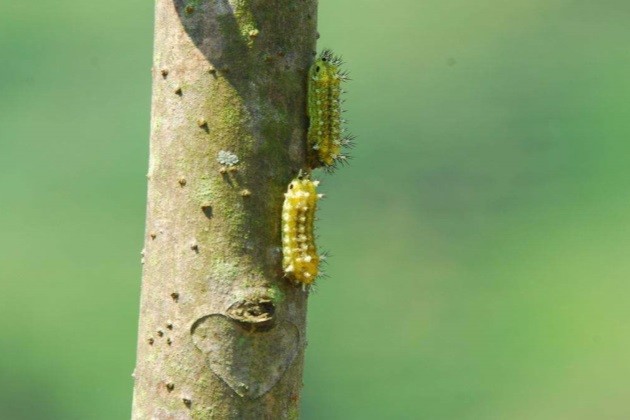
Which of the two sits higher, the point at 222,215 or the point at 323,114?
the point at 323,114

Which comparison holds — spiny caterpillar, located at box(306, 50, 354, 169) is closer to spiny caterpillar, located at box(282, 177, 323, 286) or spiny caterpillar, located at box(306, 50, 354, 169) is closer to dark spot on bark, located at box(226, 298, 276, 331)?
spiny caterpillar, located at box(282, 177, 323, 286)

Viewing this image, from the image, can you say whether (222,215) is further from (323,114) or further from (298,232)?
(323,114)

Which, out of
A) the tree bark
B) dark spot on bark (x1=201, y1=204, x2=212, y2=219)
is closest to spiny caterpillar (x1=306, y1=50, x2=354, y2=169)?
the tree bark

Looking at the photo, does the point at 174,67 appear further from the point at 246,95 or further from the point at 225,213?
the point at 225,213

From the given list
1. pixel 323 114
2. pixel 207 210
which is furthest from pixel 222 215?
pixel 323 114

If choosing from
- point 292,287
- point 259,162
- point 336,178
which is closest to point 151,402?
point 292,287

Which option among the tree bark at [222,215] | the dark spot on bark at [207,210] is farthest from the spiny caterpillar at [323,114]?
the dark spot on bark at [207,210]
